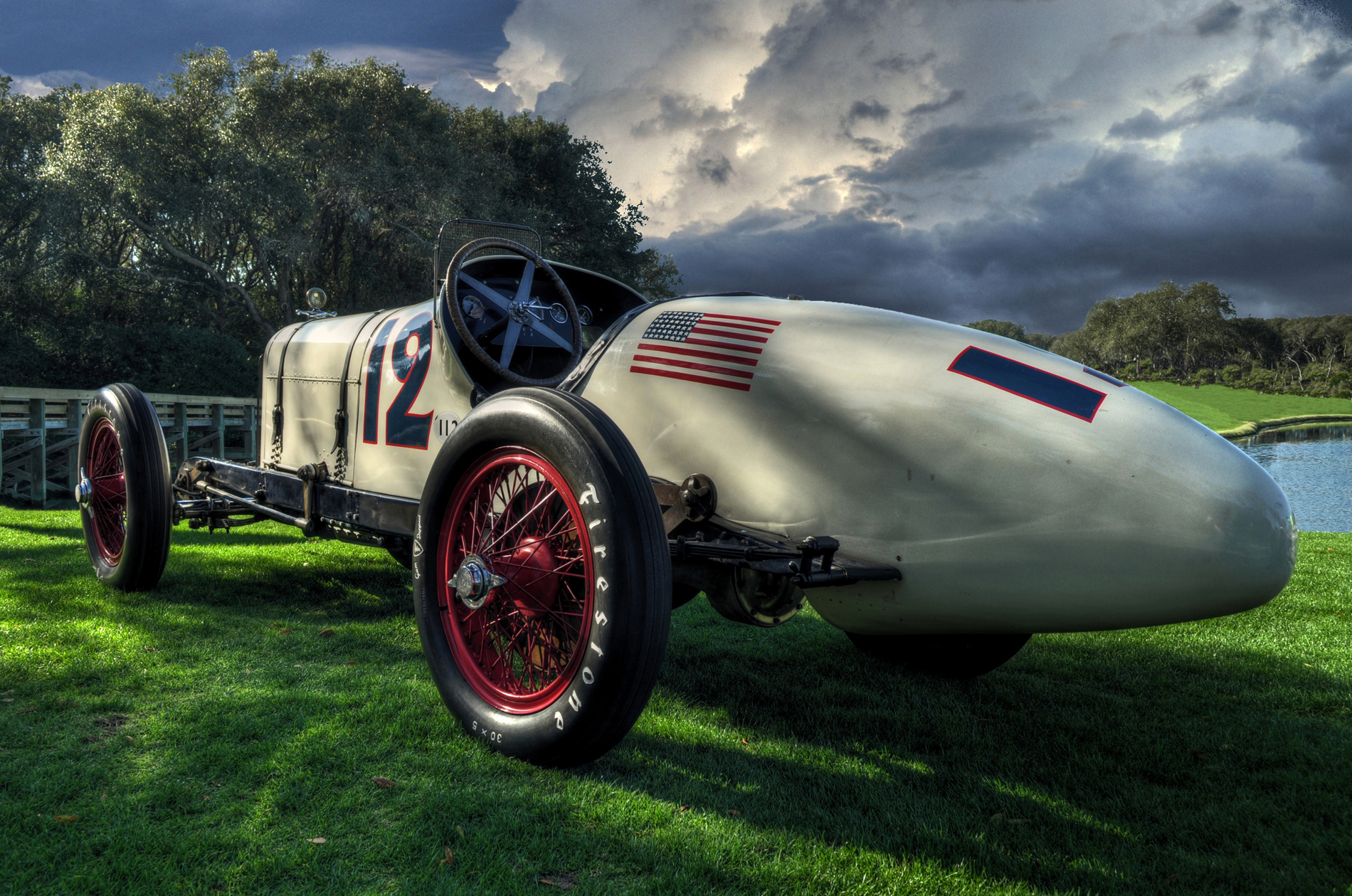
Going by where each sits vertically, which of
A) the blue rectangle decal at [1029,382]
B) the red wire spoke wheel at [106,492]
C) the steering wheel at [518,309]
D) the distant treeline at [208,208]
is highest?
the distant treeline at [208,208]

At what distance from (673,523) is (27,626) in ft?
12.1

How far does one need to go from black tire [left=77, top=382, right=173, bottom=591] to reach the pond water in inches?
449

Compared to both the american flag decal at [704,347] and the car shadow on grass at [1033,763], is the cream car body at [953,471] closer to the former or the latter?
the american flag decal at [704,347]

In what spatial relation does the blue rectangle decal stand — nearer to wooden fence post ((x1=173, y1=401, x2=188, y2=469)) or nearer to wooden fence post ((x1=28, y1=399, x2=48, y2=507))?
wooden fence post ((x1=28, y1=399, x2=48, y2=507))

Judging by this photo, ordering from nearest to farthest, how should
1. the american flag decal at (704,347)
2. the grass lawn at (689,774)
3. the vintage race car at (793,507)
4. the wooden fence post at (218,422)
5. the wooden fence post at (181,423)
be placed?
the grass lawn at (689,774), the vintage race car at (793,507), the american flag decal at (704,347), the wooden fence post at (181,423), the wooden fence post at (218,422)

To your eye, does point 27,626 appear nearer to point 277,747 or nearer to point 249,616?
point 249,616

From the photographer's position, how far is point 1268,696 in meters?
3.79

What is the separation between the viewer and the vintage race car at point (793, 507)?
2314 mm

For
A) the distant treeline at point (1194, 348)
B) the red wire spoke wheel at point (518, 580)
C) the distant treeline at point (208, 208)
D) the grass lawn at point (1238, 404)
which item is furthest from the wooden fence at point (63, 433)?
the distant treeline at point (1194, 348)

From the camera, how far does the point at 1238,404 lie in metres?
42.0

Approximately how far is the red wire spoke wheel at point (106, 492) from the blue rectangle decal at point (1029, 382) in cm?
521

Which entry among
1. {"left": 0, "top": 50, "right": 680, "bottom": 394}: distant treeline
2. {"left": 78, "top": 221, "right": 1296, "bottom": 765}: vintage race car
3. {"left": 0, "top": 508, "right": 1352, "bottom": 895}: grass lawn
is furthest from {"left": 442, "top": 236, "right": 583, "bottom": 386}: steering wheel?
{"left": 0, "top": 50, "right": 680, "bottom": 394}: distant treeline

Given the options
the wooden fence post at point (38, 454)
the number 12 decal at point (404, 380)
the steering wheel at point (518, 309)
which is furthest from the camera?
the wooden fence post at point (38, 454)

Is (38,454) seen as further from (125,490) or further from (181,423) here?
(125,490)
